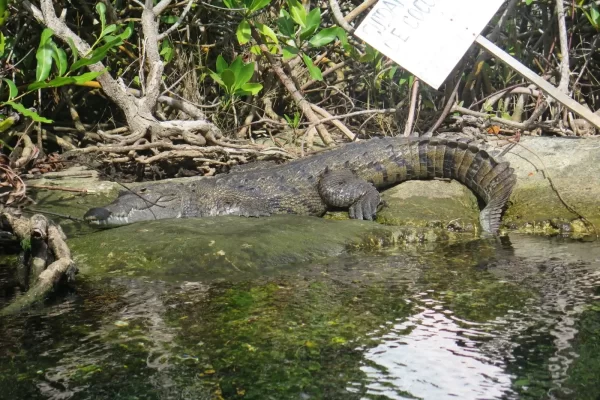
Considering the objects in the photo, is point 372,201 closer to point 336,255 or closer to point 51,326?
point 336,255

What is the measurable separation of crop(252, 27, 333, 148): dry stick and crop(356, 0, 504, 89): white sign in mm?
1963

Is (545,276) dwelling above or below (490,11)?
below

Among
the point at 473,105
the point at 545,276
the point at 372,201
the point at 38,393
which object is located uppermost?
the point at 473,105

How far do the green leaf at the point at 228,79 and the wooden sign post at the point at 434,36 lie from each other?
5.11ft

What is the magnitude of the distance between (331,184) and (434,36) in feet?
4.96

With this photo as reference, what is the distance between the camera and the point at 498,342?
9.23 feet

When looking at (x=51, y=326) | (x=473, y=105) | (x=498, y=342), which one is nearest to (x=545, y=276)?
(x=498, y=342)

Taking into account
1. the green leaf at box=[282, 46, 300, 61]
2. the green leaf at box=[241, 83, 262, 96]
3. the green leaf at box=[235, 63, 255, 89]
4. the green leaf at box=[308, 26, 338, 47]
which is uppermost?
the green leaf at box=[308, 26, 338, 47]

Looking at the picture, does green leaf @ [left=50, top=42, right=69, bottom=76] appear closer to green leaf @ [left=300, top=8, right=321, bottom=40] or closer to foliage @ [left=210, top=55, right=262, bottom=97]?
foliage @ [left=210, top=55, right=262, bottom=97]

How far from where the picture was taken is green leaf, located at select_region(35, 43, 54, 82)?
412cm

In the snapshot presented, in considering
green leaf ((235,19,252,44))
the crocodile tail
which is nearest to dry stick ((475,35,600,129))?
the crocodile tail

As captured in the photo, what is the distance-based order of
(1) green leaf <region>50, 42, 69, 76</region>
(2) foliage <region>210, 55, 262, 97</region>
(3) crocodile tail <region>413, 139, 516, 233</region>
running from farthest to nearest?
(2) foliage <region>210, 55, 262, 97</region> → (3) crocodile tail <region>413, 139, 516, 233</region> → (1) green leaf <region>50, 42, 69, 76</region>

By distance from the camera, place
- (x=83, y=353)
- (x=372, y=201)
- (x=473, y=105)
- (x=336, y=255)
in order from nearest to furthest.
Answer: (x=83, y=353)
(x=336, y=255)
(x=372, y=201)
(x=473, y=105)

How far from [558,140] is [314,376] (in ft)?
14.0
